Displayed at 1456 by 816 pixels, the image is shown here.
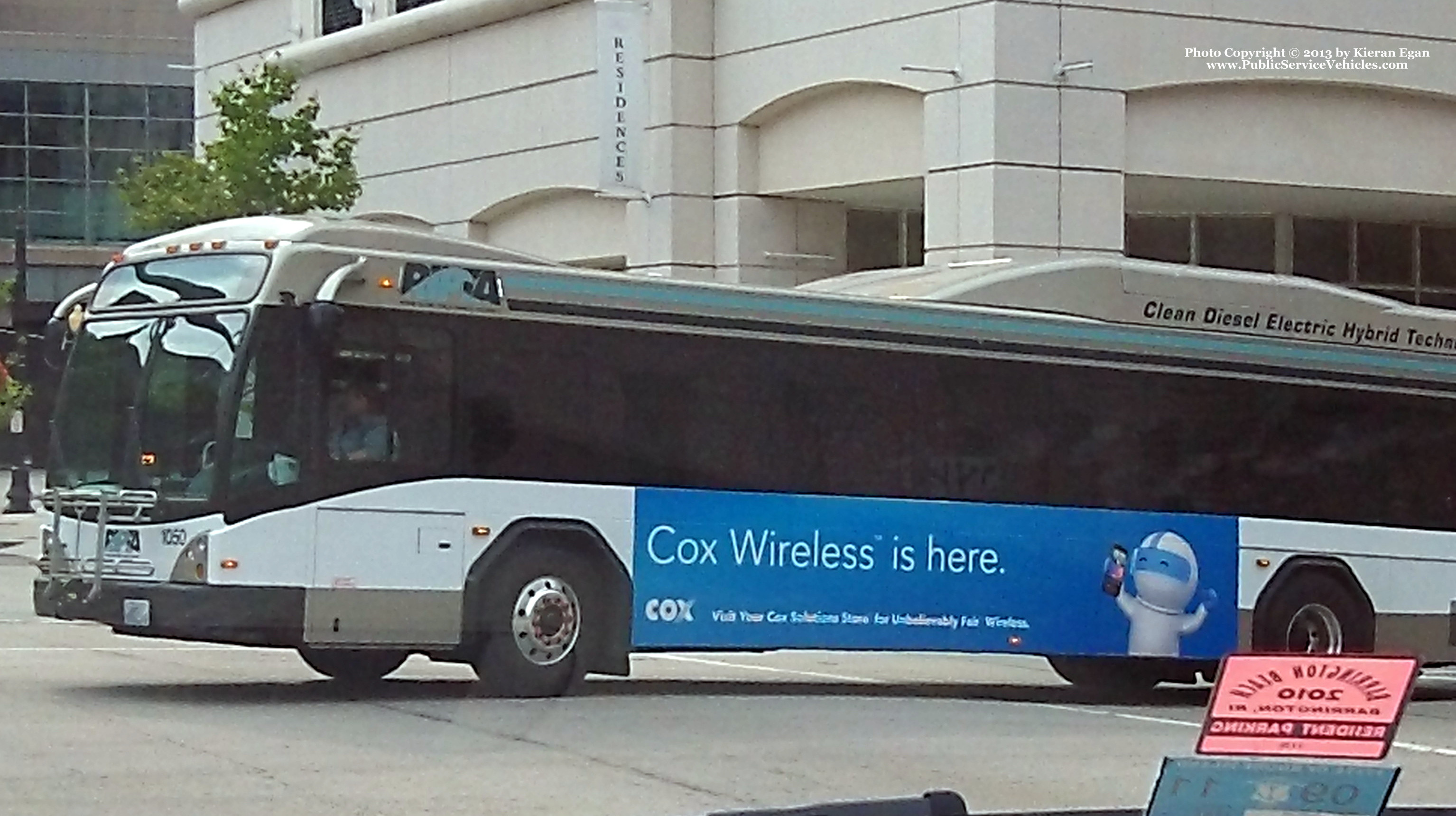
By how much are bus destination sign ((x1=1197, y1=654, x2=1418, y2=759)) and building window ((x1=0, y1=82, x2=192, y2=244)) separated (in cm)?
7390

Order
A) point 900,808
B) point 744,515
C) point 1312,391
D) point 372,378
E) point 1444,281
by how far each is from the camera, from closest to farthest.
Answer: point 900,808 → point 372,378 → point 744,515 → point 1312,391 → point 1444,281

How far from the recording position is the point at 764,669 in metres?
20.3

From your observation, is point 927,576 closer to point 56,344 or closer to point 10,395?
point 56,344

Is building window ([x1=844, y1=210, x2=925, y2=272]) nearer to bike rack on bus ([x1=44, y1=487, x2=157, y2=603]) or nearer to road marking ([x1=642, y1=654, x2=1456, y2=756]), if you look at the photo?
road marking ([x1=642, y1=654, x2=1456, y2=756])

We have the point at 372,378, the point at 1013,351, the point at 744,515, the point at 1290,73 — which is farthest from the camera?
the point at 1290,73

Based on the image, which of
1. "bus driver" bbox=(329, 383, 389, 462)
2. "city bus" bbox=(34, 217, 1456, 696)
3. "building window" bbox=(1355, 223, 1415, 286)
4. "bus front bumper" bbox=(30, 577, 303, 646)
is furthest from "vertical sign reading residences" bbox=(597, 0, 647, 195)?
"bus front bumper" bbox=(30, 577, 303, 646)

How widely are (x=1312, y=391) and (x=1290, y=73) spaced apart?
34.8 ft

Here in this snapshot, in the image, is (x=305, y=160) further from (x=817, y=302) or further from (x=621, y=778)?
(x=621, y=778)

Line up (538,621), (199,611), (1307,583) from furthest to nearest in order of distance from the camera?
(1307,583)
(538,621)
(199,611)

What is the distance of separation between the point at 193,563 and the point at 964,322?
581 centimetres

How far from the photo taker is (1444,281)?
33344 mm

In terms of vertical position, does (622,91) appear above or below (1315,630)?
above

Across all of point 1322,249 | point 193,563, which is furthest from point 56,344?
point 1322,249

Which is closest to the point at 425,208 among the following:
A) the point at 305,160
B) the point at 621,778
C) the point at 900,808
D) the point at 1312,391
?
the point at 305,160
